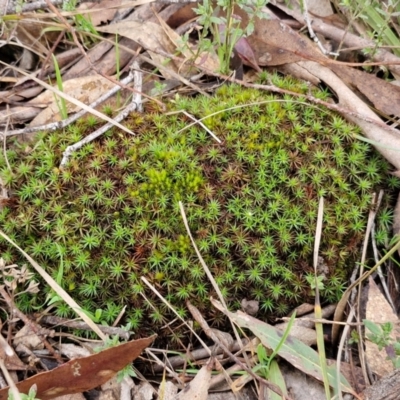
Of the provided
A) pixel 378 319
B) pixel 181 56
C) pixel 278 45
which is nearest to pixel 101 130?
pixel 181 56

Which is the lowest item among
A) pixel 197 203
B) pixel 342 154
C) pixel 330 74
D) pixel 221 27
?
pixel 197 203

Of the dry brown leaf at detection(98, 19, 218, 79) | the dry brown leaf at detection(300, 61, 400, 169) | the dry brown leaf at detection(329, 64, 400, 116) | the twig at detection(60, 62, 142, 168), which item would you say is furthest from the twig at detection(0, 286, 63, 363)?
the dry brown leaf at detection(329, 64, 400, 116)

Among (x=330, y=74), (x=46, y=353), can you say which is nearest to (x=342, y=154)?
(x=330, y=74)

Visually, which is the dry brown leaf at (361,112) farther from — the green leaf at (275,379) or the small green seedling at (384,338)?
the green leaf at (275,379)

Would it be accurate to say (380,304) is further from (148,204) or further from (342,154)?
(148,204)

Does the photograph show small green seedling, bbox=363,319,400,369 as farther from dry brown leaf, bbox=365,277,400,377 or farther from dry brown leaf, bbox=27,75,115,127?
dry brown leaf, bbox=27,75,115,127

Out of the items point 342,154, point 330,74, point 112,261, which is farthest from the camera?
point 330,74
